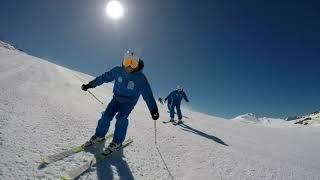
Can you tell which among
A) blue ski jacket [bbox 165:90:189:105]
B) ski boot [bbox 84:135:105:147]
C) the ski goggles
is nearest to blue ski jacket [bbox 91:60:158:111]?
the ski goggles

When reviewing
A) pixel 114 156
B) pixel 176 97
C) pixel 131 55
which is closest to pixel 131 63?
pixel 131 55

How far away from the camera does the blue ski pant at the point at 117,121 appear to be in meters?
6.30

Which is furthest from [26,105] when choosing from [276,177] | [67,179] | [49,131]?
[276,177]

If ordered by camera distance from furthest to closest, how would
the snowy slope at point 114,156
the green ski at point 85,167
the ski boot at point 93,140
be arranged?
the ski boot at point 93,140 → the snowy slope at point 114,156 → the green ski at point 85,167

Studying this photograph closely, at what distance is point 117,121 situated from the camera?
6453mm

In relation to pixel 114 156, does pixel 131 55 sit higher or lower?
higher

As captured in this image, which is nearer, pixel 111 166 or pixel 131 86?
pixel 111 166

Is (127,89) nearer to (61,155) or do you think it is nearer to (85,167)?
(61,155)

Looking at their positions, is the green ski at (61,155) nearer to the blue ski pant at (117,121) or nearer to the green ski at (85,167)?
the green ski at (85,167)

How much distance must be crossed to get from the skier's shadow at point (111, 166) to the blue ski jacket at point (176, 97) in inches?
452

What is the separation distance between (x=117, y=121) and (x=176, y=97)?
11.4m

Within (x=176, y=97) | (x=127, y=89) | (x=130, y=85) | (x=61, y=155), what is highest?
(x=176, y=97)

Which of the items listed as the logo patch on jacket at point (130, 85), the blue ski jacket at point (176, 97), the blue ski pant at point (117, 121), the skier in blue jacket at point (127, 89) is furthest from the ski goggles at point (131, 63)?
the blue ski jacket at point (176, 97)

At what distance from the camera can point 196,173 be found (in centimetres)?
584
